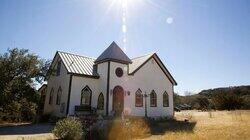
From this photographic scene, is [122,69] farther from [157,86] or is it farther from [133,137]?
[133,137]

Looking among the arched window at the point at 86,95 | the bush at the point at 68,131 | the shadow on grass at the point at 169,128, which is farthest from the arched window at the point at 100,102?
the bush at the point at 68,131

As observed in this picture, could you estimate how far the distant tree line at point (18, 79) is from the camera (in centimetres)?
2096

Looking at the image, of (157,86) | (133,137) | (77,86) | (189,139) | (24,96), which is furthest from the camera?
(157,86)

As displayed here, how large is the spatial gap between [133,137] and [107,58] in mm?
11677

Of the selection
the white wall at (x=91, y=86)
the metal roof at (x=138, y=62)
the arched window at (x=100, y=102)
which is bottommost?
the arched window at (x=100, y=102)

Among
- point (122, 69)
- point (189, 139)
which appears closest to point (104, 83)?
point (122, 69)

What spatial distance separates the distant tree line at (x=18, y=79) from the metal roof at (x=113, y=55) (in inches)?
246

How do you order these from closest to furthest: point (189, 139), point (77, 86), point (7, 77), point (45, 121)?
point (189, 139), point (7, 77), point (77, 86), point (45, 121)

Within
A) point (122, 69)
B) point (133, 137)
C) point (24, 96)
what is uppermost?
point (122, 69)

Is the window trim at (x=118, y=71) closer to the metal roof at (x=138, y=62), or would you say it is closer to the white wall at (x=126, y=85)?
the white wall at (x=126, y=85)

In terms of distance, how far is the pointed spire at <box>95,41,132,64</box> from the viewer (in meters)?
26.1

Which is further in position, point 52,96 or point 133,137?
point 52,96

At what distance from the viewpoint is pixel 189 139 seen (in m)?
12.9

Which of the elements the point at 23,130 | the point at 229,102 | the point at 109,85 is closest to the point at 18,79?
the point at 23,130
